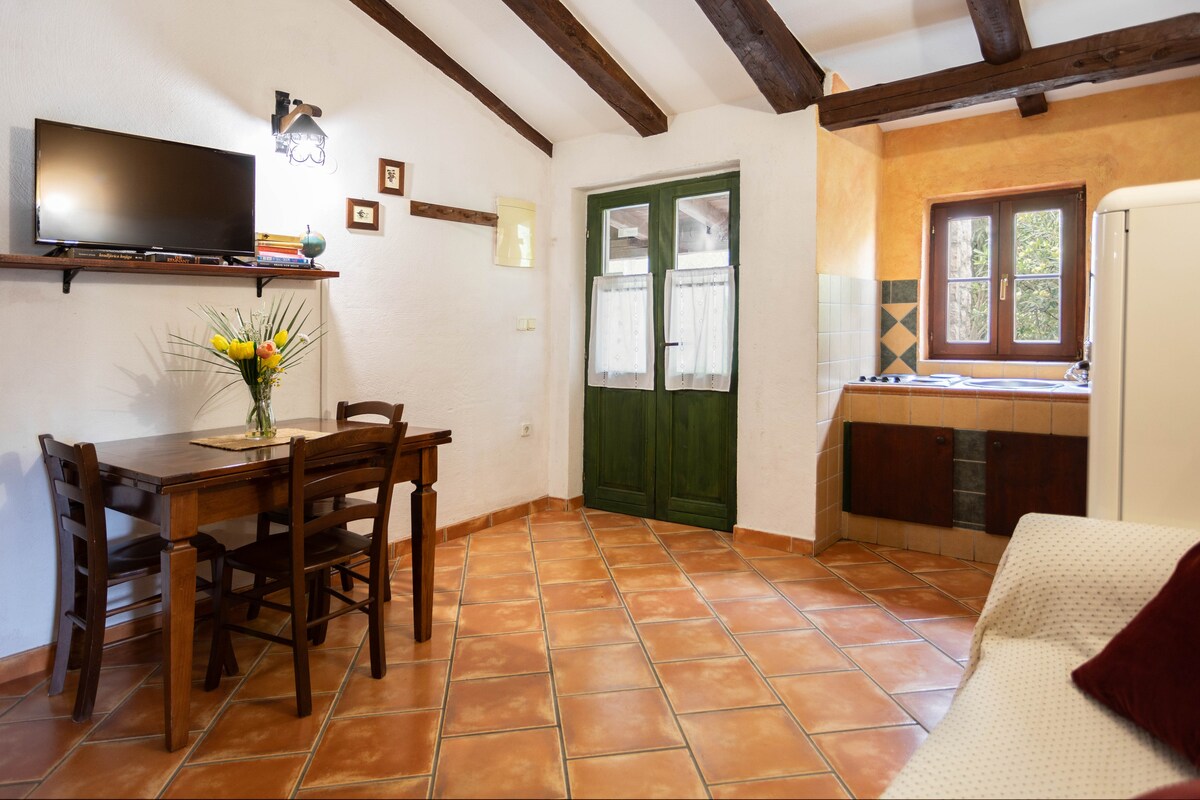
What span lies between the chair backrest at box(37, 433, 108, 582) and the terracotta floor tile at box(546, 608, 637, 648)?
4.99ft

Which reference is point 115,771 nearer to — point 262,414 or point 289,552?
point 289,552

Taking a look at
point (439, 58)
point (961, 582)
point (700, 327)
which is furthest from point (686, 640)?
point (439, 58)

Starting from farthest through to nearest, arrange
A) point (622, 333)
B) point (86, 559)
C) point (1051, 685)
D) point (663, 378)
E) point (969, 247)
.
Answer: point (622, 333), point (663, 378), point (969, 247), point (86, 559), point (1051, 685)

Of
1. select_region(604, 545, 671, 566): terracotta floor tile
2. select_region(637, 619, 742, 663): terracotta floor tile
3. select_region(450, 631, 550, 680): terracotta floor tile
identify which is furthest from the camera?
select_region(604, 545, 671, 566): terracotta floor tile

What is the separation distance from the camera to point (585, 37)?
11.6ft

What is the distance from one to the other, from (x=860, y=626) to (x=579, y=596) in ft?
3.92

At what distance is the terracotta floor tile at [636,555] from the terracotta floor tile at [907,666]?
126 centimetres

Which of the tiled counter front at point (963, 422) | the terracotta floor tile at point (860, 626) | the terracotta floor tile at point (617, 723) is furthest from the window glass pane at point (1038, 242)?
the terracotta floor tile at point (617, 723)

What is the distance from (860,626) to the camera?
9.41 ft

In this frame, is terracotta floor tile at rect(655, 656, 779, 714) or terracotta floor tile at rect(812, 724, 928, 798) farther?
terracotta floor tile at rect(655, 656, 779, 714)

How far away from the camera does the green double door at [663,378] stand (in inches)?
164

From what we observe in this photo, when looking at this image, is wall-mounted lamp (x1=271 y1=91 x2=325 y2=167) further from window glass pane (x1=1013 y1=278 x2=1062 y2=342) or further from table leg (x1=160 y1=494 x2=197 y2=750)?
window glass pane (x1=1013 y1=278 x2=1062 y2=342)

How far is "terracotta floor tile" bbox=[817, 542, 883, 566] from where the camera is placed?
3.71 meters

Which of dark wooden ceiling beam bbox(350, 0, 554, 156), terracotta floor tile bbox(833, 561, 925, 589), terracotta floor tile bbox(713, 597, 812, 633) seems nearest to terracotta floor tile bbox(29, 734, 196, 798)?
terracotta floor tile bbox(713, 597, 812, 633)
